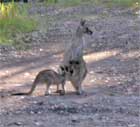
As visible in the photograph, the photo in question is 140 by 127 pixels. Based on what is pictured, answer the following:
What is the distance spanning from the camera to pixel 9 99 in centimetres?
902

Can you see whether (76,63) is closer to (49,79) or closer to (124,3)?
(49,79)

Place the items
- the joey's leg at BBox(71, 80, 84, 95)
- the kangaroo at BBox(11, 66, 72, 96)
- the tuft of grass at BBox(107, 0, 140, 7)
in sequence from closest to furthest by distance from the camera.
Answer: the kangaroo at BBox(11, 66, 72, 96) → the joey's leg at BBox(71, 80, 84, 95) → the tuft of grass at BBox(107, 0, 140, 7)

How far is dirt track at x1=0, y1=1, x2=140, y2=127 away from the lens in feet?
25.1

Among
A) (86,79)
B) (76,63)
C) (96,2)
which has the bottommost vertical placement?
(86,79)

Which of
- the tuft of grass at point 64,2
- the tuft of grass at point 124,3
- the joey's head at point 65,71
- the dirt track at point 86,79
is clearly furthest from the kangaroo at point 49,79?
the tuft of grass at point 64,2

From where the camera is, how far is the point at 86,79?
11.1 meters

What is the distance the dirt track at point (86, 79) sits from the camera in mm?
7652

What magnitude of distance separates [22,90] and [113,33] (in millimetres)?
7604

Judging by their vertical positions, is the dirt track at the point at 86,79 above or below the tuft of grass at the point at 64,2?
below

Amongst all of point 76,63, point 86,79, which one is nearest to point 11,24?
→ point 86,79

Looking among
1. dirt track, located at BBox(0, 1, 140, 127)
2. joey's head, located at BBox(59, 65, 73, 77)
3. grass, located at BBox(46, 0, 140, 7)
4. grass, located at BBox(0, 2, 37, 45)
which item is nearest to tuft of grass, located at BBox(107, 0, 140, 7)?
grass, located at BBox(46, 0, 140, 7)

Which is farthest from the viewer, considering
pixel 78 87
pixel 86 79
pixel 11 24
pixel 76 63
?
pixel 11 24

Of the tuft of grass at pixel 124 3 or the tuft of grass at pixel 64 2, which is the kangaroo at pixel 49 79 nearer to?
the tuft of grass at pixel 124 3

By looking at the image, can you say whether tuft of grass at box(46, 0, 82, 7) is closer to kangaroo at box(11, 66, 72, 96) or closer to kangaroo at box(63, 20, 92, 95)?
kangaroo at box(63, 20, 92, 95)
